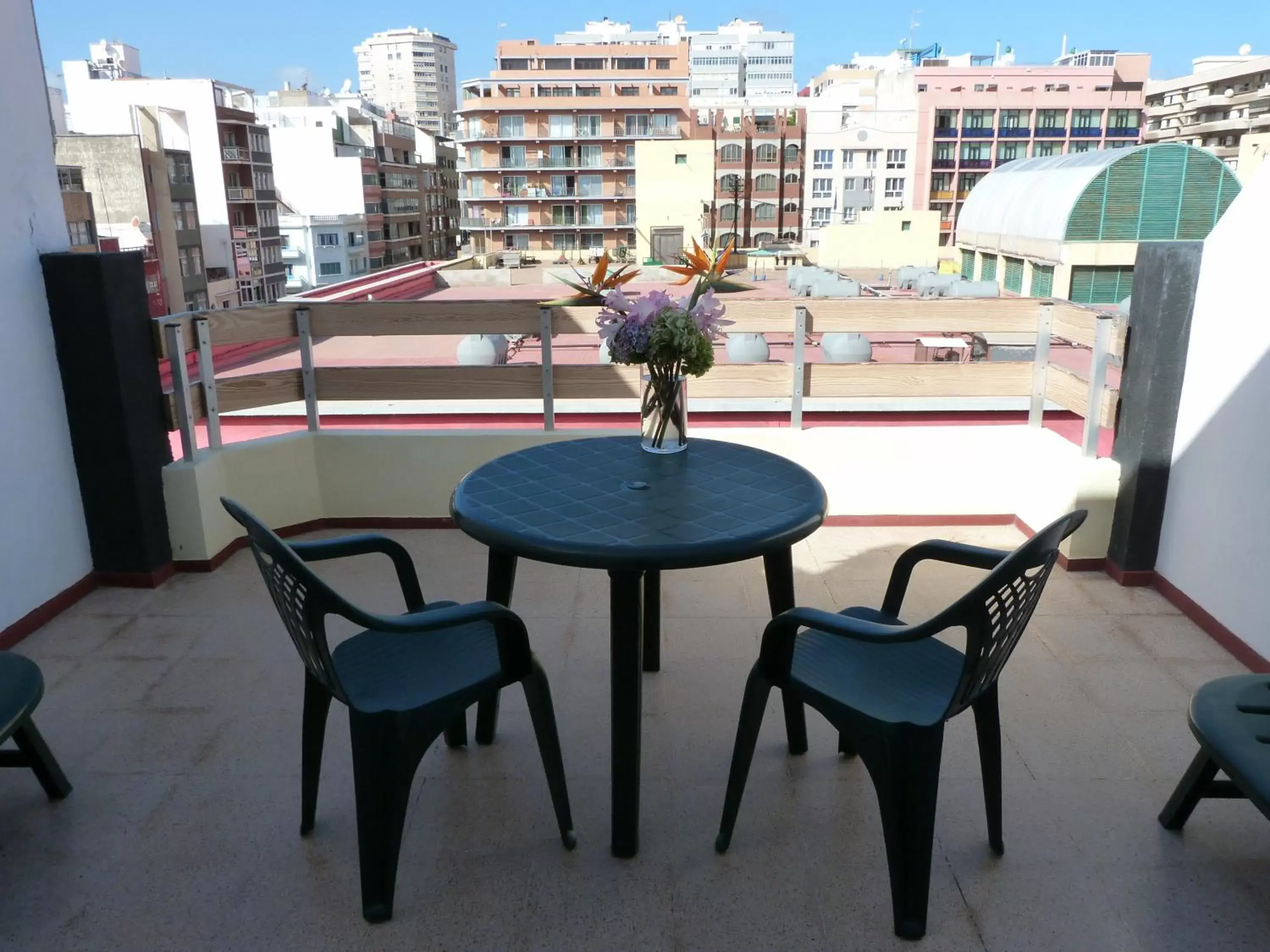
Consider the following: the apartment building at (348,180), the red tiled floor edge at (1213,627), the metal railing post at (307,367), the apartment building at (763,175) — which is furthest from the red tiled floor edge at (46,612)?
the apartment building at (763,175)

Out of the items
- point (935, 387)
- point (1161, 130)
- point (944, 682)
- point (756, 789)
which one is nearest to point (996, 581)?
point (944, 682)

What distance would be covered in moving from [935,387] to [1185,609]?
1353 mm

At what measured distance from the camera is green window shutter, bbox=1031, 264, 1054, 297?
27094mm

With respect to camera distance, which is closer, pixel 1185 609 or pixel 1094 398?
pixel 1185 609

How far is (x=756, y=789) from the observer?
221 centimetres

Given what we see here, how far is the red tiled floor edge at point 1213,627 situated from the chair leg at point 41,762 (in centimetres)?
323

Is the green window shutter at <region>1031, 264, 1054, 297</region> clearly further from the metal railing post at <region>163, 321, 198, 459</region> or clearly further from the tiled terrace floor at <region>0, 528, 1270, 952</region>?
the metal railing post at <region>163, 321, 198, 459</region>

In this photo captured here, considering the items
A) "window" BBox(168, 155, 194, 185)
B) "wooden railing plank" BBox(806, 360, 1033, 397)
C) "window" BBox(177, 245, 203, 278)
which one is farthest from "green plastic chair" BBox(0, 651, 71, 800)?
"window" BBox(177, 245, 203, 278)

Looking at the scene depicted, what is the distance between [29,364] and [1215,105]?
69063 mm

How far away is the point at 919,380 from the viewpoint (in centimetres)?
403

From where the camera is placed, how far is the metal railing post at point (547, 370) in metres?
3.85

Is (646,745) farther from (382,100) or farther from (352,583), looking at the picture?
(382,100)

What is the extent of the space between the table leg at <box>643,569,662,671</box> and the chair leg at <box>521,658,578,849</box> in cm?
79

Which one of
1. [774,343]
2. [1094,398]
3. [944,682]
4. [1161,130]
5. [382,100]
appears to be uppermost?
[382,100]
